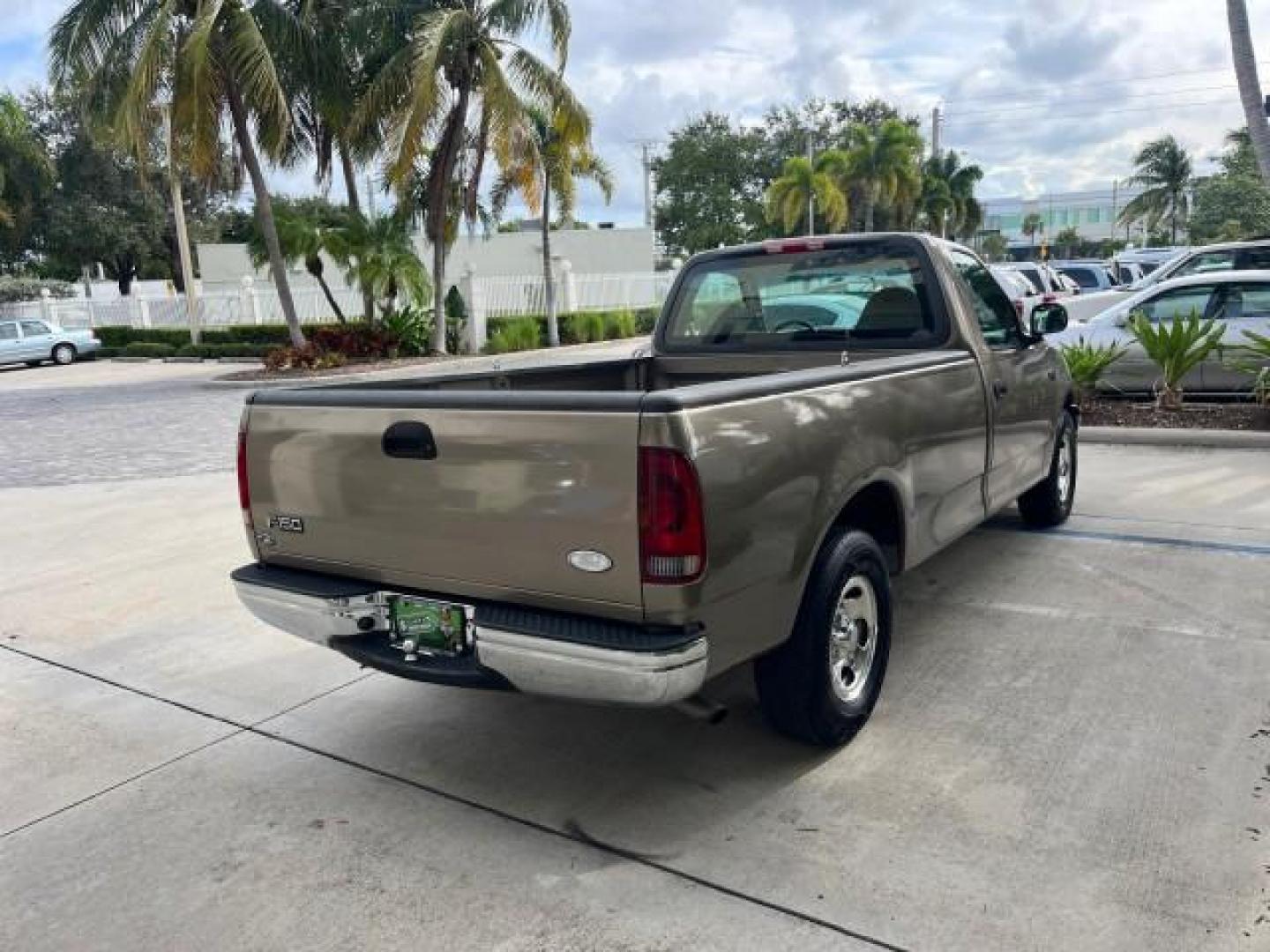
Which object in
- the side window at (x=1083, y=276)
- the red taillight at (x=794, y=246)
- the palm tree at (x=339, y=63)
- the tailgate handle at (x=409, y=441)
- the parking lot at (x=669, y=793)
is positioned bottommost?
the parking lot at (x=669, y=793)

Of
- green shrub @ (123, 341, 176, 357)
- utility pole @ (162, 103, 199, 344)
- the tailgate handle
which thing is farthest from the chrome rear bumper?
green shrub @ (123, 341, 176, 357)

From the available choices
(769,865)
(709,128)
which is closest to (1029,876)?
(769,865)

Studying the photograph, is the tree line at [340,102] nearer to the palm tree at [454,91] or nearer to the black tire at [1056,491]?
the palm tree at [454,91]

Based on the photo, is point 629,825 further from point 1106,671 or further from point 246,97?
point 246,97

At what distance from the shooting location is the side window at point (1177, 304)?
11.1 meters

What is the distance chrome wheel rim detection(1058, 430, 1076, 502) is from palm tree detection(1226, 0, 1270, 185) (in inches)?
279

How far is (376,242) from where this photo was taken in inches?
851

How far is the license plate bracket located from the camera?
130 inches

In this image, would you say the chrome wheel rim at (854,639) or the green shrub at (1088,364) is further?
the green shrub at (1088,364)

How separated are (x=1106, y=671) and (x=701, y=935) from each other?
2.43 meters

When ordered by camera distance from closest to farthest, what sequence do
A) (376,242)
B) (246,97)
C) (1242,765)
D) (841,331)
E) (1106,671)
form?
(1242,765) < (1106,671) < (841,331) < (246,97) < (376,242)

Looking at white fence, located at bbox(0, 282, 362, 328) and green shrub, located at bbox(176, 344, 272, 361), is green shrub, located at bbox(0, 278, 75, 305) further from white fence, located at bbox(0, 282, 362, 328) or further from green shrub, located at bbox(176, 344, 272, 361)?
green shrub, located at bbox(176, 344, 272, 361)

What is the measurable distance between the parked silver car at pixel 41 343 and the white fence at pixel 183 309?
196 cm

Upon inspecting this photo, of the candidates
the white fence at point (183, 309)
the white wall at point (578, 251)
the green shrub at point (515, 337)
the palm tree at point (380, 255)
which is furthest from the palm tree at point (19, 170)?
the green shrub at point (515, 337)
